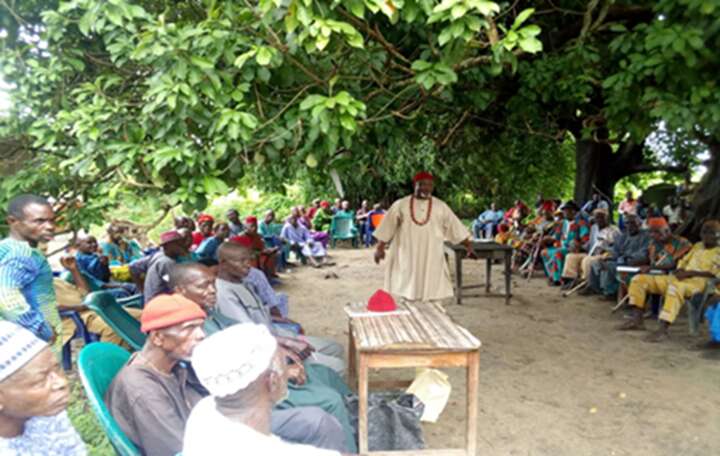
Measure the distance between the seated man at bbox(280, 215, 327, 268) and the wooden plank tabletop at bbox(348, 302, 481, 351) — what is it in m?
8.55

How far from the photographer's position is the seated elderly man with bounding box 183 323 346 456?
1.66 metres

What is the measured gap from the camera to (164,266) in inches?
189

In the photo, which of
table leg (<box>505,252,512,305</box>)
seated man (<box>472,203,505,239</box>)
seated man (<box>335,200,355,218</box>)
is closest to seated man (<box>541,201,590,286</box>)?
table leg (<box>505,252,512,305</box>)

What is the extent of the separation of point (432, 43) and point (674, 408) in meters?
3.31

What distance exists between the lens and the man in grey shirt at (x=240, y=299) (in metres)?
3.89

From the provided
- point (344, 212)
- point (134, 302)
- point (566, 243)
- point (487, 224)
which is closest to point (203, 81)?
point (134, 302)

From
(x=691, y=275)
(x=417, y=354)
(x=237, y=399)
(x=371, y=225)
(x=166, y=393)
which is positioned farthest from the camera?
(x=371, y=225)

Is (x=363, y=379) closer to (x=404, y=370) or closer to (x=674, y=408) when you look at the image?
(x=404, y=370)

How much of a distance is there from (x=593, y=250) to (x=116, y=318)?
720 cm

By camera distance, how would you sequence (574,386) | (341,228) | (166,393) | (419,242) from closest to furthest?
1. (166,393)
2. (574,386)
3. (419,242)
4. (341,228)

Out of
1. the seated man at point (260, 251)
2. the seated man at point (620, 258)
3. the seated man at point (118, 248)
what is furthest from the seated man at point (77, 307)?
the seated man at point (620, 258)

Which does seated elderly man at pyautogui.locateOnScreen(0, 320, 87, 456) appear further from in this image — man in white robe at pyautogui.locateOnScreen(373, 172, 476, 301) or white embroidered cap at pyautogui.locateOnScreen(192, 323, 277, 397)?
man in white robe at pyautogui.locateOnScreen(373, 172, 476, 301)

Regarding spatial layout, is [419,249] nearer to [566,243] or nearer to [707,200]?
[566,243]

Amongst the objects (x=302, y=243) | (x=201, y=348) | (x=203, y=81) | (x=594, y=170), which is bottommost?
(x=302, y=243)
